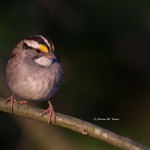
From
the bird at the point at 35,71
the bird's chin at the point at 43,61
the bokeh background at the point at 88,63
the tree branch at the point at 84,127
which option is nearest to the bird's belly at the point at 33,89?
→ the bird at the point at 35,71

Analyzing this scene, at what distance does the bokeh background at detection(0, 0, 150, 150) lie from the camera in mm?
5145

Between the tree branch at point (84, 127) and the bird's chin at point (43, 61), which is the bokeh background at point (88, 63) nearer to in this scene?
the bird's chin at point (43, 61)


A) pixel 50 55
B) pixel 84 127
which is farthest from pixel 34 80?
pixel 84 127

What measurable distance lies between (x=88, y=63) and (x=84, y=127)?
1682 mm

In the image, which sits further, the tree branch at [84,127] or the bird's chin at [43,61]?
the bird's chin at [43,61]

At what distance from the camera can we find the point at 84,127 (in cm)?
377

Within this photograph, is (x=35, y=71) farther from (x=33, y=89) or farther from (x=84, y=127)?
(x=84, y=127)

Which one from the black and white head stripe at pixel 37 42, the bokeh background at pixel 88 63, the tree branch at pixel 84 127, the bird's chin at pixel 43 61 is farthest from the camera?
the bokeh background at pixel 88 63

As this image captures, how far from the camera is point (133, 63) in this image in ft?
19.1

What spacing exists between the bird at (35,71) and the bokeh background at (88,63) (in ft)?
1.95

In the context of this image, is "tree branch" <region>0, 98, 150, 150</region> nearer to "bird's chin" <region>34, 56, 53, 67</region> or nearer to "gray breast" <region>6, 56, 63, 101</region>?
"gray breast" <region>6, 56, 63, 101</region>

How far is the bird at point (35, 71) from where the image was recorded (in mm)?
4414

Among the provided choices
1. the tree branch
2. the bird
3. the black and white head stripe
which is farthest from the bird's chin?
the tree branch

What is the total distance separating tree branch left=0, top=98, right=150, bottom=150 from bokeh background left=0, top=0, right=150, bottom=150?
39.4 inches
